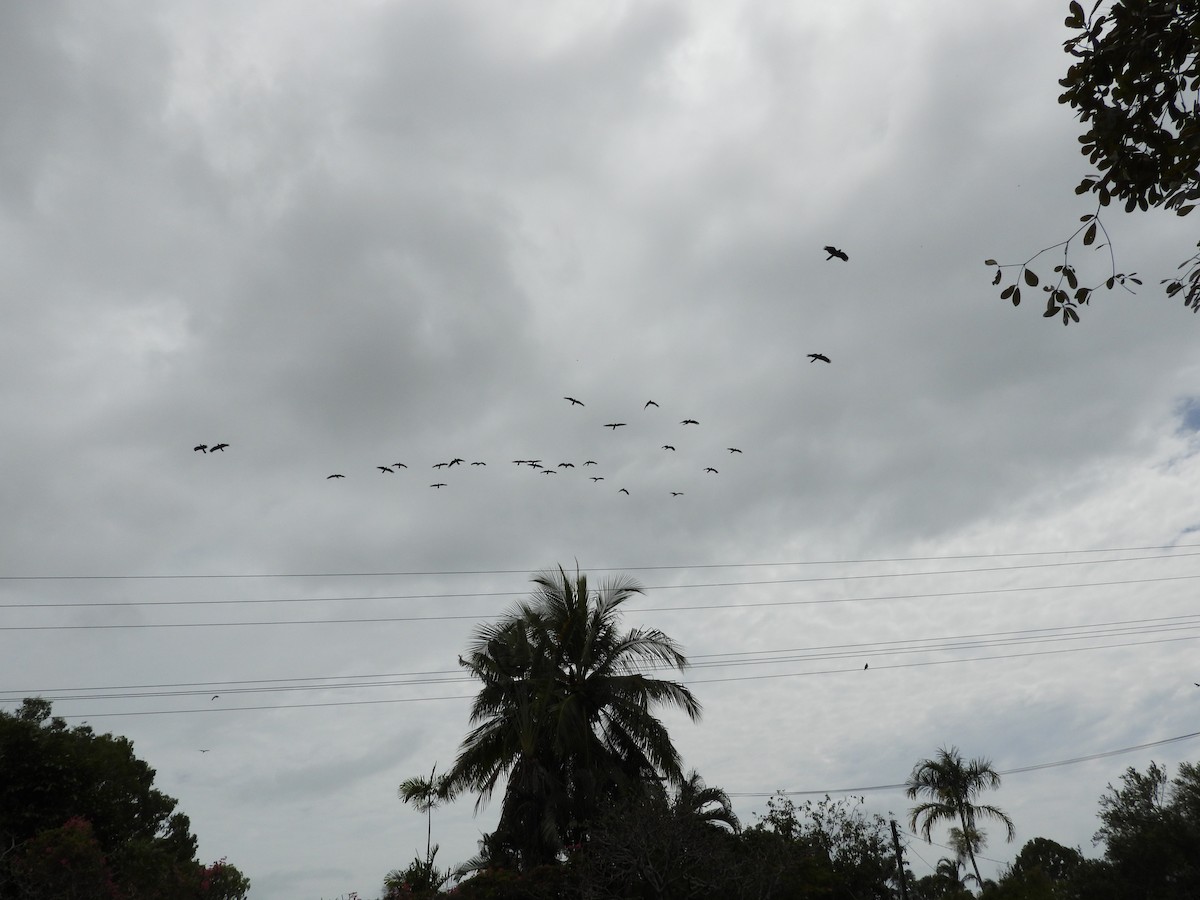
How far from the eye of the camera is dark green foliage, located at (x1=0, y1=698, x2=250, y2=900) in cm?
2162

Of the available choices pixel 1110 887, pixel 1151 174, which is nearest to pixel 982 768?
pixel 1110 887

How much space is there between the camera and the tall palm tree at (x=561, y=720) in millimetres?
22859

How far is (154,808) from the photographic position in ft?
151

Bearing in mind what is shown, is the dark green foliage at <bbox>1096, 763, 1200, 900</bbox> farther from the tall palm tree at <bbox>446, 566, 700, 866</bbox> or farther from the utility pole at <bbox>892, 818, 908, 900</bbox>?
the tall palm tree at <bbox>446, 566, 700, 866</bbox>

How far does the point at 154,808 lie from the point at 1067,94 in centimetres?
5233

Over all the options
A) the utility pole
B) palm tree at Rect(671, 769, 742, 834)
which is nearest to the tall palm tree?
palm tree at Rect(671, 769, 742, 834)

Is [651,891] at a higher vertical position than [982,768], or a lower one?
lower

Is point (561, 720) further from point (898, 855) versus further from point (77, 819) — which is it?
point (898, 855)

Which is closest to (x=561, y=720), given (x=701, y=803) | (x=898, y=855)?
(x=701, y=803)

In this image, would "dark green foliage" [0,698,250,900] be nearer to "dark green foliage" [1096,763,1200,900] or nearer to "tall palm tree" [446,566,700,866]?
"tall palm tree" [446,566,700,866]

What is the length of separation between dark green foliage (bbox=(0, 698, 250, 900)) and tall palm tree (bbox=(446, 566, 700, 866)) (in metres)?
8.72

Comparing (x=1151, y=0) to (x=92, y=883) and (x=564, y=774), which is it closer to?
(x=564, y=774)

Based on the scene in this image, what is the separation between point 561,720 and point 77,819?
534 inches

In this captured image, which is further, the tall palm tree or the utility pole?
the utility pole
